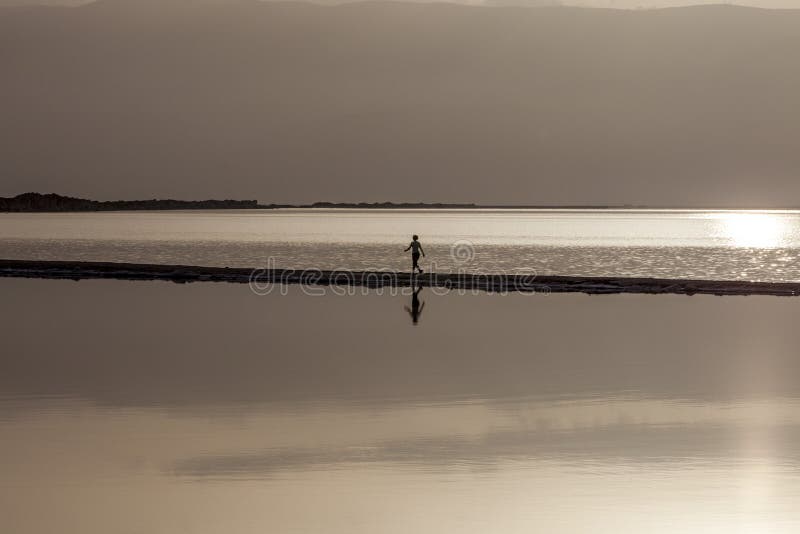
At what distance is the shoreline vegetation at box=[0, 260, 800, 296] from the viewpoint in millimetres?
39562

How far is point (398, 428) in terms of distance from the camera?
14.6 metres

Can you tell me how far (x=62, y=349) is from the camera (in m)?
23.0

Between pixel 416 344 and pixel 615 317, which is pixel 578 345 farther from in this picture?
pixel 615 317

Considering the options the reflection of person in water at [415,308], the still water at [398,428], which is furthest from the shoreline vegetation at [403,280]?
the still water at [398,428]

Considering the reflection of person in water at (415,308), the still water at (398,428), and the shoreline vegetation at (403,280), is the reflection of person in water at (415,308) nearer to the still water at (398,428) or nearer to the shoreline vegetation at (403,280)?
the still water at (398,428)

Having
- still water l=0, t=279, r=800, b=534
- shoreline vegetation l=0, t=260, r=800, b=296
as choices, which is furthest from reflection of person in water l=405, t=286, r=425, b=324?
shoreline vegetation l=0, t=260, r=800, b=296

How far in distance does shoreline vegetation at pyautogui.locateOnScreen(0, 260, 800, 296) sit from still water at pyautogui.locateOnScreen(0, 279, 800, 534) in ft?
37.7

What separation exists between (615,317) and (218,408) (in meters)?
16.5

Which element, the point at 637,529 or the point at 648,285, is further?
the point at 648,285

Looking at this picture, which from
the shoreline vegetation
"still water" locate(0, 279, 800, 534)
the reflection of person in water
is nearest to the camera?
"still water" locate(0, 279, 800, 534)

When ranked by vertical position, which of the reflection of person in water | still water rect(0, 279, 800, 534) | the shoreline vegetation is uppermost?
the shoreline vegetation

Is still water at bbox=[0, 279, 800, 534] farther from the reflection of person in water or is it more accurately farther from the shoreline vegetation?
the shoreline vegetation

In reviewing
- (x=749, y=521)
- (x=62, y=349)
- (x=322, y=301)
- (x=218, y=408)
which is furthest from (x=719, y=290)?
(x=749, y=521)

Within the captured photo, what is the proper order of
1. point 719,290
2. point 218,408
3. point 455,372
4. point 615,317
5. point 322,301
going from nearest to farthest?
1. point 218,408
2. point 455,372
3. point 615,317
4. point 322,301
5. point 719,290
